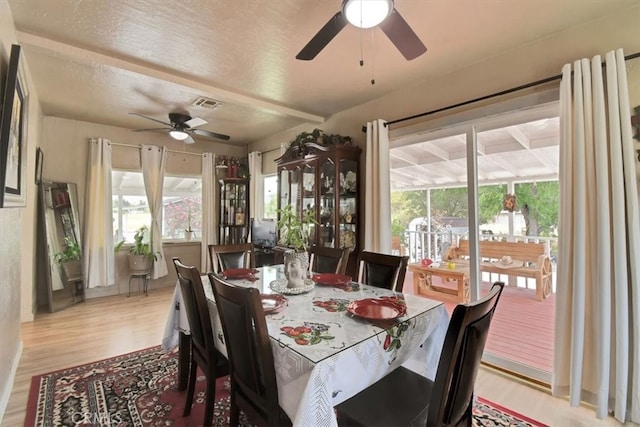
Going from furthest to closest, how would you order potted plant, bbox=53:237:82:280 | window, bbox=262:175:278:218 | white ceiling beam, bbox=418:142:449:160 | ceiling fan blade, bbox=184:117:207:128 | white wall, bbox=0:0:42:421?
window, bbox=262:175:278:218 < potted plant, bbox=53:237:82:280 < ceiling fan blade, bbox=184:117:207:128 < white ceiling beam, bbox=418:142:449:160 < white wall, bbox=0:0:42:421

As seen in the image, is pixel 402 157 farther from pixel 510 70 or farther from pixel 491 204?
pixel 510 70

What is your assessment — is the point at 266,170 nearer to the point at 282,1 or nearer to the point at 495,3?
the point at 282,1

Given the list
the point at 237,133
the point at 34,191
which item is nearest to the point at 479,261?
the point at 237,133

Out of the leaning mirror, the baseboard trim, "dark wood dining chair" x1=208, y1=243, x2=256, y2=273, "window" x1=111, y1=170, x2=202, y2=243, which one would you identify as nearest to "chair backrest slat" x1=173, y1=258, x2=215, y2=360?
"dark wood dining chair" x1=208, y1=243, x2=256, y2=273

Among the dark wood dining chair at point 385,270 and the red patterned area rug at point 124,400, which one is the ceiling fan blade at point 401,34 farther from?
the red patterned area rug at point 124,400

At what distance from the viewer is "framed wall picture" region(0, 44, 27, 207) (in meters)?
1.50

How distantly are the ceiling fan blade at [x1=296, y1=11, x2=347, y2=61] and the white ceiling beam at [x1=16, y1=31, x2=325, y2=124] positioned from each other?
1.59 meters

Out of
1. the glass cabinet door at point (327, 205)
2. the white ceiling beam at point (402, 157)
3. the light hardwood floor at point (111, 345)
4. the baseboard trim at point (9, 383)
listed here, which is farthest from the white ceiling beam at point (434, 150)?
the baseboard trim at point (9, 383)

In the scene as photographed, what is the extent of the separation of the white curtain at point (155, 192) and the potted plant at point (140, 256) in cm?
11

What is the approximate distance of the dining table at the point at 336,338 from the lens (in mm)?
1057

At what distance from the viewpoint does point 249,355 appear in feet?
4.12

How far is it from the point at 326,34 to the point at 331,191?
2143 mm

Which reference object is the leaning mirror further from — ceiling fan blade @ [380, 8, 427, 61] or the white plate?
ceiling fan blade @ [380, 8, 427, 61]

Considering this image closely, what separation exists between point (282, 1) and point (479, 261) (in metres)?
2.52
